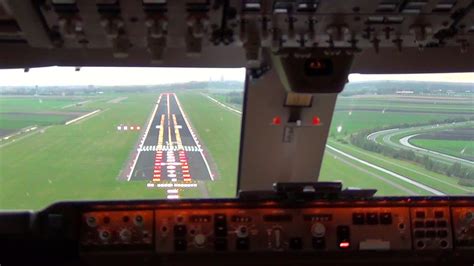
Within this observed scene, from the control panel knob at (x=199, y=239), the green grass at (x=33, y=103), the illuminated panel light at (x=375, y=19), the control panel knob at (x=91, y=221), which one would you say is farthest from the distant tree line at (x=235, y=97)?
the illuminated panel light at (x=375, y=19)

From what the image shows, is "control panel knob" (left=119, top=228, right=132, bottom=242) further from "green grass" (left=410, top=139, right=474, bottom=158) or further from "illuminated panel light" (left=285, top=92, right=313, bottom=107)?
"green grass" (left=410, top=139, right=474, bottom=158)

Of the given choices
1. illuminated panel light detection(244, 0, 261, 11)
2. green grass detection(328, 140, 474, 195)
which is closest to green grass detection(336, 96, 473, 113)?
green grass detection(328, 140, 474, 195)

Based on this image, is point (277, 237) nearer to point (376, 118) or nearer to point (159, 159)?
point (159, 159)

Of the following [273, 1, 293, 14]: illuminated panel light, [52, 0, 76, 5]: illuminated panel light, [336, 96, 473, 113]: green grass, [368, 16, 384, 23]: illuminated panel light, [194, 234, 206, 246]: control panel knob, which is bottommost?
[194, 234, 206, 246]: control panel knob

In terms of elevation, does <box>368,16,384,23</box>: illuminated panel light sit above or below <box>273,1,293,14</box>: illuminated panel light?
below

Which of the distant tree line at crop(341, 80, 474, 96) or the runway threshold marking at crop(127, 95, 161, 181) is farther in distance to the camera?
the distant tree line at crop(341, 80, 474, 96)

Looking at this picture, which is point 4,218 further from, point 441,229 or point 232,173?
point 441,229
